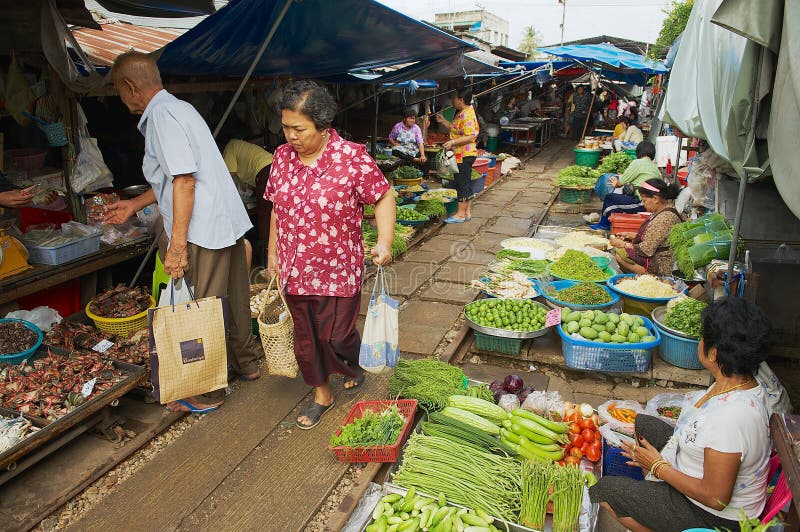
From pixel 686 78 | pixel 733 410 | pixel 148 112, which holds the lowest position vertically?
pixel 733 410

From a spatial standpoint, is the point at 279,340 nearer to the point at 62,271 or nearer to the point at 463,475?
the point at 463,475

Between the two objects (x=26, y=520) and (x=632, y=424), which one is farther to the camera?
(x=632, y=424)

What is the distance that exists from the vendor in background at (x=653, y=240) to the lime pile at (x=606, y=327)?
4.77 ft

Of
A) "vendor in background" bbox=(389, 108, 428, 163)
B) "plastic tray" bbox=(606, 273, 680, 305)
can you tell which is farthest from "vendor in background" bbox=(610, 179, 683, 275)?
"vendor in background" bbox=(389, 108, 428, 163)

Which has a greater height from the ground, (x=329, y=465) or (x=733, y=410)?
(x=733, y=410)

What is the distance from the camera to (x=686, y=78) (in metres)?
5.52

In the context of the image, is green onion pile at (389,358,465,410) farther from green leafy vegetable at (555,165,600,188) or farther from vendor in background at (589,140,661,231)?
green leafy vegetable at (555,165,600,188)

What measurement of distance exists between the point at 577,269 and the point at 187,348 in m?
3.91

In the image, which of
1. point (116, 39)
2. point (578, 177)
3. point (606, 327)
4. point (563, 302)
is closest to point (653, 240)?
point (563, 302)

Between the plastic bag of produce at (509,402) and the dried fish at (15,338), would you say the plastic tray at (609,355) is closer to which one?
the plastic bag of produce at (509,402)

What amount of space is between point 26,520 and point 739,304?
3652 mm

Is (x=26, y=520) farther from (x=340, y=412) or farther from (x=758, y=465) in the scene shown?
(x=758, y=465)

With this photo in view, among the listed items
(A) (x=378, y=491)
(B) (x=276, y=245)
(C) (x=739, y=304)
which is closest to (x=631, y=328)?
(C) (x=739, y=304)

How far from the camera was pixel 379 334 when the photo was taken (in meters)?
3.48
